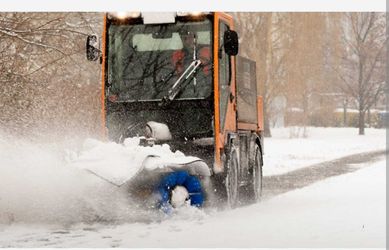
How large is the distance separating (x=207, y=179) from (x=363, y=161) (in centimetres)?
1294

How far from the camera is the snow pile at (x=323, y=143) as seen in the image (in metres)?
25.3

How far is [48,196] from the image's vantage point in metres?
9.25

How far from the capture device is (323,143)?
28969mm

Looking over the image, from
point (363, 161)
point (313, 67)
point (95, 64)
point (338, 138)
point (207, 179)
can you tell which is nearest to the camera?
point (207, 179)

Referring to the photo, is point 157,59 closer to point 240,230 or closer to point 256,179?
point 240,230

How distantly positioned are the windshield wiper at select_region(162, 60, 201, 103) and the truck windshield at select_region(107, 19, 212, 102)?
0.04 m

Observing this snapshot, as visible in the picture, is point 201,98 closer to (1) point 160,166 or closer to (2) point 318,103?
(1) point 160,166

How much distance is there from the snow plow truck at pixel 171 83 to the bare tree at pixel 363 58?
10.4m

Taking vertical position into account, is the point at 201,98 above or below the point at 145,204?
above

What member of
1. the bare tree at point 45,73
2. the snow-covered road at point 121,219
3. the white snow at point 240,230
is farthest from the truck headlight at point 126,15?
the white snow at point 240,230

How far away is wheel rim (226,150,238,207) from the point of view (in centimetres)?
1019

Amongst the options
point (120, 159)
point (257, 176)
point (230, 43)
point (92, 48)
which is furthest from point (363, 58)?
point (120, 159)

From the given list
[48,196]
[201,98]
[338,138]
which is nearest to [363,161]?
[338,138]

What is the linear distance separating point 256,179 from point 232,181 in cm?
226
